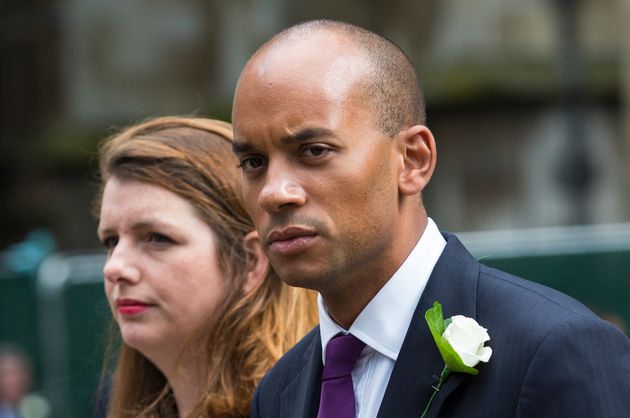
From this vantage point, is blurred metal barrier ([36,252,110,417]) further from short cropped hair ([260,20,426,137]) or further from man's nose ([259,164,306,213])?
man's nose ([259,164,306,213])

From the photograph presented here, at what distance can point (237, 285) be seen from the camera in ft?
13.3

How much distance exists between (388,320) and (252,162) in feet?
1.48

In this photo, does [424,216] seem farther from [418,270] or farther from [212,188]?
[212,188]

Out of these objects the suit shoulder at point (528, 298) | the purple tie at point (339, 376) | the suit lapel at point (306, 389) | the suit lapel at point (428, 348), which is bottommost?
the suit lapel at point (306, 389)

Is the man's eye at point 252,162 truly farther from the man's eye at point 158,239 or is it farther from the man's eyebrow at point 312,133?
the man's eye at point 158,239

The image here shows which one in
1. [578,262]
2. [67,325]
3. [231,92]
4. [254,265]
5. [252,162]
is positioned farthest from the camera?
[231,92]

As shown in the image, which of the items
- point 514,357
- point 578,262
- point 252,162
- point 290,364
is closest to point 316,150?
point 252,162

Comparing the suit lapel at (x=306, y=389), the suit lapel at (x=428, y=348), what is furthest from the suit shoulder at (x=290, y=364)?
the suit lapel at (x=428, y=348)

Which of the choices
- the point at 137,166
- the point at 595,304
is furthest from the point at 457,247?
the point at 595,304

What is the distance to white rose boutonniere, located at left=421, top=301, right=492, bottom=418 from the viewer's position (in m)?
2.57

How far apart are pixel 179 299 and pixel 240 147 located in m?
1.23

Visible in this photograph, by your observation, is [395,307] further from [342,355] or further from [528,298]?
[528,298]

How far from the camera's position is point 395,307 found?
A: 2.85 metres

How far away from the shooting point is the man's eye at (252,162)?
2.82 meters
